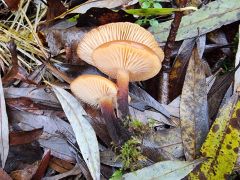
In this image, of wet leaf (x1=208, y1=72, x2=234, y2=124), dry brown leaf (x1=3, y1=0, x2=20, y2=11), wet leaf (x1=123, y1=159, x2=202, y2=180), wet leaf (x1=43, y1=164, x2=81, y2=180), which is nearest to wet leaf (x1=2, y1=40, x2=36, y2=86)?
dry brown leaf (x1=3, y1=0, x2=20, y2=11)

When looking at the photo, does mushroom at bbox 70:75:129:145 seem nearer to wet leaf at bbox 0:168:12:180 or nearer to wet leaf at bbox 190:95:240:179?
wet leaf at bbox 190:95:240:179

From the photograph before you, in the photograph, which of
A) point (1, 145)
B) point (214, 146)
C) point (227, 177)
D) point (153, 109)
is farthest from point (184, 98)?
point (1, 145)

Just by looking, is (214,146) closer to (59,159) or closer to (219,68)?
(219,68)

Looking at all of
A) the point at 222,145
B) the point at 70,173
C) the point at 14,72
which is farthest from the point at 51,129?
the point at 222,145

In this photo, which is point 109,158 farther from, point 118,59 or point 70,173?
point 118,59

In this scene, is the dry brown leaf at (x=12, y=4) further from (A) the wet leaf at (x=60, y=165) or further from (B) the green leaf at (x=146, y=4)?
(A) the wet leaf at (x=60, y=165)
